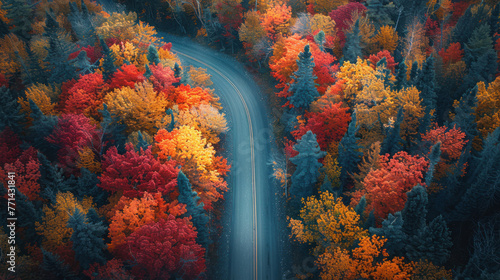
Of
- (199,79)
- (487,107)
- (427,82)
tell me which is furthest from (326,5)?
(487,107)

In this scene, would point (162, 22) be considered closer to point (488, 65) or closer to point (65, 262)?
point (65, 262)

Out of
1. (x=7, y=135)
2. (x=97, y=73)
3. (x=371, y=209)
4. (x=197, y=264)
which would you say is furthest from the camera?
(x=97, y=73)

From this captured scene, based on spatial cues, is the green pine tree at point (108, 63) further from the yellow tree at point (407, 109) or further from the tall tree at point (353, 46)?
the yellow tree at point (407, 109)

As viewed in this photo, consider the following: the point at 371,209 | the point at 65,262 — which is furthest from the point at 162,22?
the point at 371,209

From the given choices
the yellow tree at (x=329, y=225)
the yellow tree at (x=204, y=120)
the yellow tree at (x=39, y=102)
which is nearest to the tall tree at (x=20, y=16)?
the yellow tree at (x=39, y=102)

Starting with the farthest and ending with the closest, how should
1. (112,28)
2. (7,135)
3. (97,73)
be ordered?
(112,28) < (97,73) < (7,135)

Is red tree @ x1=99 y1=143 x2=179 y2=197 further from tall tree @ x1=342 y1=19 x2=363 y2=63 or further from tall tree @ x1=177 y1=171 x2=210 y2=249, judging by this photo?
tall tree @ x1=342 y1=19 x2=363 y2=63

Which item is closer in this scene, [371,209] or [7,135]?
[371,209]
